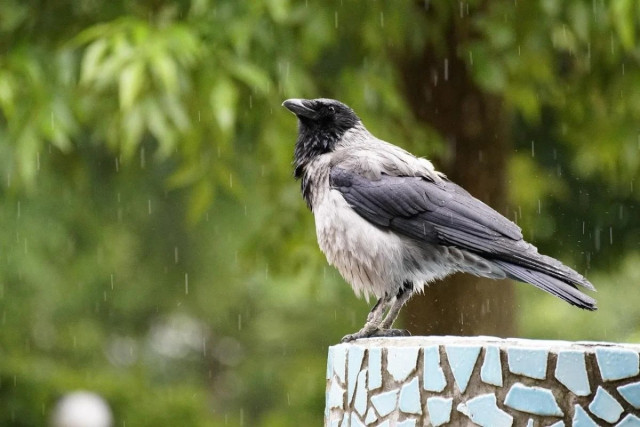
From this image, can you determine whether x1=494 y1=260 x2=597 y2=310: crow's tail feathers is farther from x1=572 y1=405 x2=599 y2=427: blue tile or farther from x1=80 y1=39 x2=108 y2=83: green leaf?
x1=80 y1=39 x2=108 y2=83: green leaf

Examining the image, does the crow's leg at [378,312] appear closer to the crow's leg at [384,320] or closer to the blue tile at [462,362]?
the crow's leg at [384,320]

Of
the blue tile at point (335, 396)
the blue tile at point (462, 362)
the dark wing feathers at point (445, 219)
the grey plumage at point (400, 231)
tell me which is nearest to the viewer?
the blue tile at point (462, 362)

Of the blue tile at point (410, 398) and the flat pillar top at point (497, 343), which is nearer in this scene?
the flat pillar top at point (497, 343)

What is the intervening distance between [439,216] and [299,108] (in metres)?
1.00

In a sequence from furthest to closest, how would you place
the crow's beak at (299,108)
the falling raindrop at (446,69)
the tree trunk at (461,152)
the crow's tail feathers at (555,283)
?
the falling raindrop at (446,69) → the tree trunk at (461,152) → the crow's beak at (299,108) → the crow's tail feathers at (555,283)

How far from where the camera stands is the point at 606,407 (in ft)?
9.07

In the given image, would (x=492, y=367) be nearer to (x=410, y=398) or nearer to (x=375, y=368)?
(x=410, y=398)

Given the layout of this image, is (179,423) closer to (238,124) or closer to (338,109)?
(238,124)

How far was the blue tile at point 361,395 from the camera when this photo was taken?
314 cm

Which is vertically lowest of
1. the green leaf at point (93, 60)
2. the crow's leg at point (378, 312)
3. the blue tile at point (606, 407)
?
the blue tile at point (606, 407)

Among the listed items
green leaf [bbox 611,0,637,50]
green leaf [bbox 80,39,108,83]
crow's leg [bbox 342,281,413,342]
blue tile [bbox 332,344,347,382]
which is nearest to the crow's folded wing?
crow's leg [bbox 342,281,413,342]

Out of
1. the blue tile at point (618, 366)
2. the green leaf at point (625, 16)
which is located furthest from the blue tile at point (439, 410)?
the green leaf at point (625, 16)

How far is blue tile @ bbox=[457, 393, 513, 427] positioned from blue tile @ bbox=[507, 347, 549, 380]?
11 centimetres

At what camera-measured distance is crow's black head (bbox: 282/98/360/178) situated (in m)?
4.87
